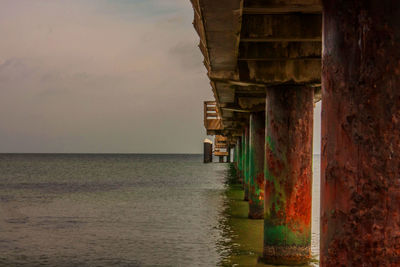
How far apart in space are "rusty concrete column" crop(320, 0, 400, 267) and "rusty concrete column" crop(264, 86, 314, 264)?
499 cm

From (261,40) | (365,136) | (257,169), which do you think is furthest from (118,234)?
(365,136)

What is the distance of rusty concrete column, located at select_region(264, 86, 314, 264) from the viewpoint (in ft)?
27.5

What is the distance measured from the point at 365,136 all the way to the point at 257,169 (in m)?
10.8

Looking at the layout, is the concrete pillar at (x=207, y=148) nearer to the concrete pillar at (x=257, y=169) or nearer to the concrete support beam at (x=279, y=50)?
the concrete pillar at (x=257, y=169)

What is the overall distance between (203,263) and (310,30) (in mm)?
4178

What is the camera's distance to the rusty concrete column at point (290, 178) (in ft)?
27.5

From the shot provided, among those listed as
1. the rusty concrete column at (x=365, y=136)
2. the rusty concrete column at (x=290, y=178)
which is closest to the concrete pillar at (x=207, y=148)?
the rusty concrete column at (x=290, y=178)

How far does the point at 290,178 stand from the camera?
27.8 feet

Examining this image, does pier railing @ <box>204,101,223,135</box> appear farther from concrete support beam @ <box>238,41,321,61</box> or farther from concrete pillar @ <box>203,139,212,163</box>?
concrete pillar @ <box>203,139,212,163</box>

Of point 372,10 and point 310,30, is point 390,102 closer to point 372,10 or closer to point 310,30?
point 372,10

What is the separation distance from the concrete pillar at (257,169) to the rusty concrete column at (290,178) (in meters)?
4.98

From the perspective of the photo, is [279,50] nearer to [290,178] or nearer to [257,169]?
[290,178]

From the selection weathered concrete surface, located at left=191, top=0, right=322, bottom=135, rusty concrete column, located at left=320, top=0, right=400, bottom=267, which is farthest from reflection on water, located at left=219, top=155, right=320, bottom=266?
rusty concrete column, located at left=320, top=0, right=400, bottom=267

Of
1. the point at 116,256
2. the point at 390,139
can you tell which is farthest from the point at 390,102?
the point at 116,256
